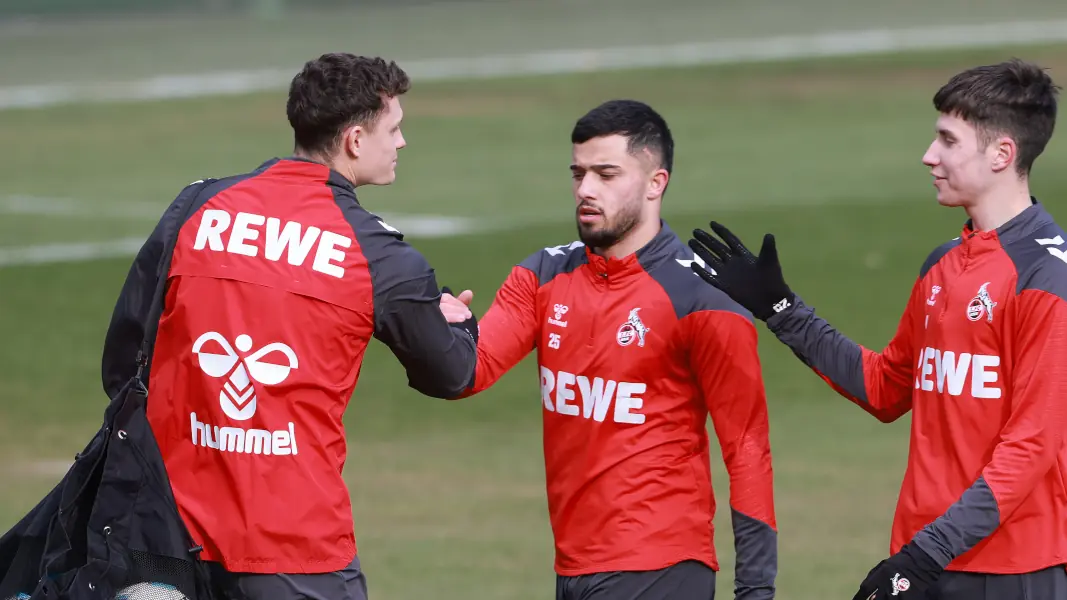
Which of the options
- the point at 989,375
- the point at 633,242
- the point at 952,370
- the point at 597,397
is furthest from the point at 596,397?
the point at 989,375

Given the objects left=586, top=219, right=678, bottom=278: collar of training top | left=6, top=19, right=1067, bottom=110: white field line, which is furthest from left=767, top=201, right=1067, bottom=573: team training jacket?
left=6, top=19, right=1067, bottom=110: white field line

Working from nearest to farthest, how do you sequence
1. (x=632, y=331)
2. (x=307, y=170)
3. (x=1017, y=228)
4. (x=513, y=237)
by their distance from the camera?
(x=307, y=170) → (x=1017, y=228) → (x=632, y=331) → (x=513, y=237)

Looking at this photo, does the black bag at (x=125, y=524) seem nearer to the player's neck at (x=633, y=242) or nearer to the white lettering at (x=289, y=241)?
the white lettering at (x=289, y=241)

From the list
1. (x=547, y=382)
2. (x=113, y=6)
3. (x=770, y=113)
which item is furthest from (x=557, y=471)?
(x=113, y=6)

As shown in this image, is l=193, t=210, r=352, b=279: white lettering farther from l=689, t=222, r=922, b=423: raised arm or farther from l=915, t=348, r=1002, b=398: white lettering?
l=915, t=348, r=1002, b=398: white lettering

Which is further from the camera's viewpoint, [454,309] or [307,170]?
[454,309]

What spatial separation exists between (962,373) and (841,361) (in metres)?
0.56

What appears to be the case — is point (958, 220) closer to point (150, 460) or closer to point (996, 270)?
point (996, 270)

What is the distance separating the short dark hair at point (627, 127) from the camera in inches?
239

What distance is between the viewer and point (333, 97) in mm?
5281

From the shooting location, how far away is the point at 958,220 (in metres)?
18.5

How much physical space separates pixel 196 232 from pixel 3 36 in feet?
120

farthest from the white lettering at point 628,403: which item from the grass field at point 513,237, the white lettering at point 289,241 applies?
the grass field at point 513,237

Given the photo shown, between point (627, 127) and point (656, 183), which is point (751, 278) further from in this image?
point (627, 127)
